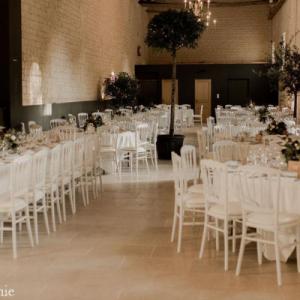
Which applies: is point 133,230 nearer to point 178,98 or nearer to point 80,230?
point 80,230

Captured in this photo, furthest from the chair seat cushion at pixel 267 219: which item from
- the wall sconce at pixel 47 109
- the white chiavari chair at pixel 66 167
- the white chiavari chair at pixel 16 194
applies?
the wall sconce at pixel 47 109

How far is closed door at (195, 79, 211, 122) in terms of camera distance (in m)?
24.3

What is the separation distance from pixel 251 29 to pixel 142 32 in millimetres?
4788

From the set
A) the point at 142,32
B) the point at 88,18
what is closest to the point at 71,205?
the point at 88,18

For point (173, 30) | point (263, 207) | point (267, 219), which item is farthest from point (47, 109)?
point (267, 219)

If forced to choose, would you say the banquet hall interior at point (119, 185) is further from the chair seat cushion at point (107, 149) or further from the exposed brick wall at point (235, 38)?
the exposed brick wall at point (235, 38)

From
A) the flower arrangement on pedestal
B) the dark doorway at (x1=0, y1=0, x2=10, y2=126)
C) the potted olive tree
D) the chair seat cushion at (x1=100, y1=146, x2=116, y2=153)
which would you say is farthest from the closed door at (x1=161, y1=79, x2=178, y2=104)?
the chair seat cushion at (x1=100, y1=146, x2=116, y2=153)

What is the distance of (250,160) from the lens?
558 cm

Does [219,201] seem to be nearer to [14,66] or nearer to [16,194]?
[16,194]

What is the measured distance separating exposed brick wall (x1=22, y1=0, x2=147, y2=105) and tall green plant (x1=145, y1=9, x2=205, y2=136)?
8.13 ft

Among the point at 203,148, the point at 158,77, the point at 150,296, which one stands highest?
the point at 158,77

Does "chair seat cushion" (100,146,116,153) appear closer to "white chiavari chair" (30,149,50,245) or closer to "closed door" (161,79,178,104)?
"white chiavari chair" (30,149,50,245)

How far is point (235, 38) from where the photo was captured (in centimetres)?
2503

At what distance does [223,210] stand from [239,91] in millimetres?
19676
